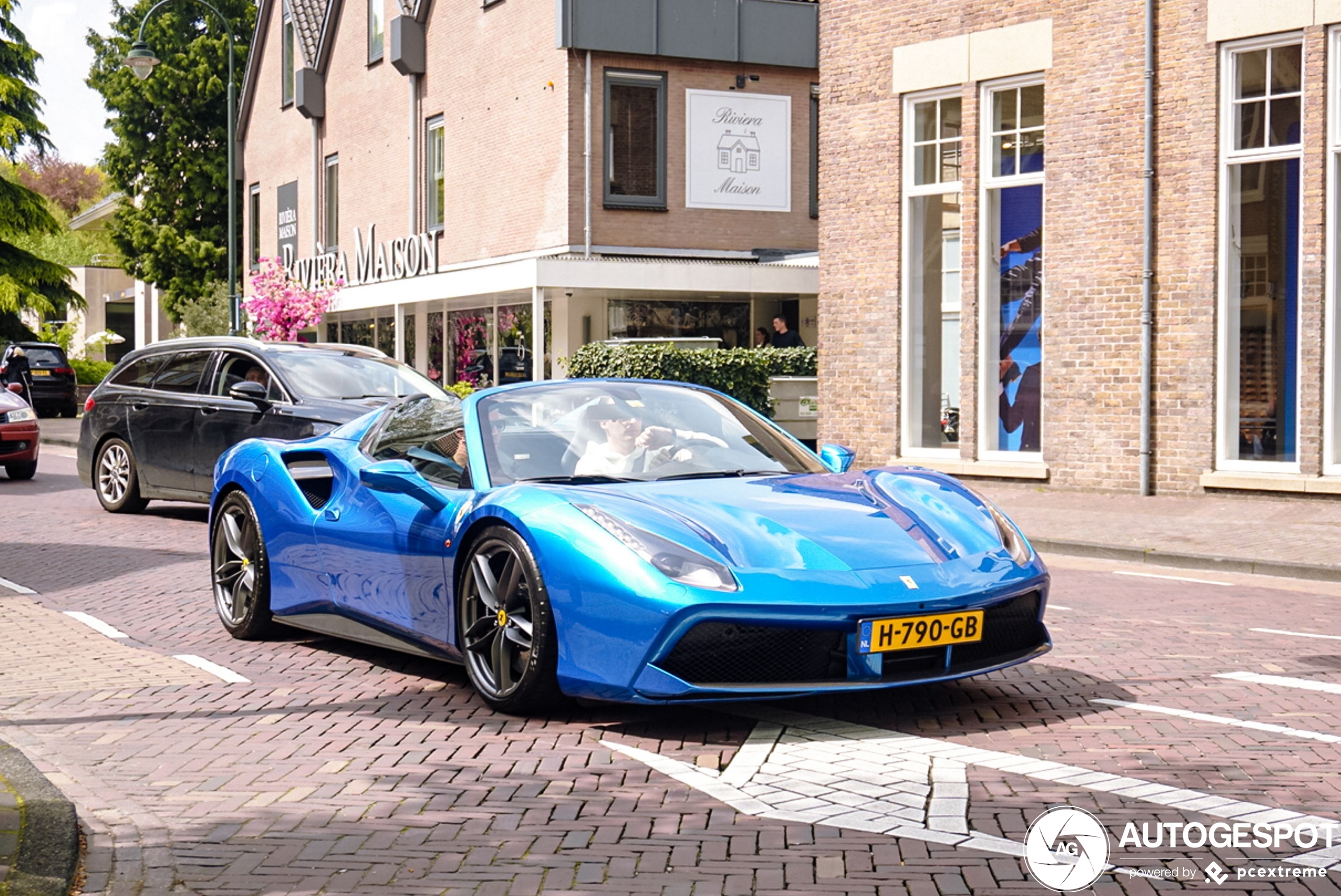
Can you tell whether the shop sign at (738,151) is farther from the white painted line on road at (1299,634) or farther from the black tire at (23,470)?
the white painted line on road at (1299,634)

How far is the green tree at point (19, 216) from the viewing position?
37.2 meters

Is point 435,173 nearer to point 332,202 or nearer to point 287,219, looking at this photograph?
point 332,202

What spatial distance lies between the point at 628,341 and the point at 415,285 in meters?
8.35

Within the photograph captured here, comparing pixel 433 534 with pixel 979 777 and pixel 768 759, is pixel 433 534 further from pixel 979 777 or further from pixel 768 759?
pixel 979 777

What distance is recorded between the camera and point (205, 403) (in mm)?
13641

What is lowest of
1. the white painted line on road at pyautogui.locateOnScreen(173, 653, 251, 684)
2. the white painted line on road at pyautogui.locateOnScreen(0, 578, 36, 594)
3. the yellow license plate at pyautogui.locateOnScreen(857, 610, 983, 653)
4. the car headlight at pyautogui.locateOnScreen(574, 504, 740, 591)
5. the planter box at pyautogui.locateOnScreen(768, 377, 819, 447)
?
the white painted line on road at pyautogui.locateOnScreen(173, 653, 251, 684)

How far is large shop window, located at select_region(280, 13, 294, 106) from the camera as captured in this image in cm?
4025

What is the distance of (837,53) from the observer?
1889cm

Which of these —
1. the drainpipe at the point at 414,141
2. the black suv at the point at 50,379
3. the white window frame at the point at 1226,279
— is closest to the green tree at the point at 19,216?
the black suv at the point at 50,379

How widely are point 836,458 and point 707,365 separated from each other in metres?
15.0

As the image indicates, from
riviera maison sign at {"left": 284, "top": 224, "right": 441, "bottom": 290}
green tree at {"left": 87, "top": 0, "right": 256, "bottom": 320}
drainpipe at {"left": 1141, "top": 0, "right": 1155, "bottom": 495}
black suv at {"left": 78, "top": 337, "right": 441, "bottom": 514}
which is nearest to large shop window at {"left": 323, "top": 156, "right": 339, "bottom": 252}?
riviera maison sign at {"left": 284, "top": 224, "right": 441, "bottom": 290}

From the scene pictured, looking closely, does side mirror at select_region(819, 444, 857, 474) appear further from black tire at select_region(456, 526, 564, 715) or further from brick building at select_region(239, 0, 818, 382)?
brick building at select_region(239, 0, 818, 382)

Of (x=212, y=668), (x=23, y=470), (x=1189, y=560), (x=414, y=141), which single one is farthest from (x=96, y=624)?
(x=414, y=141)
